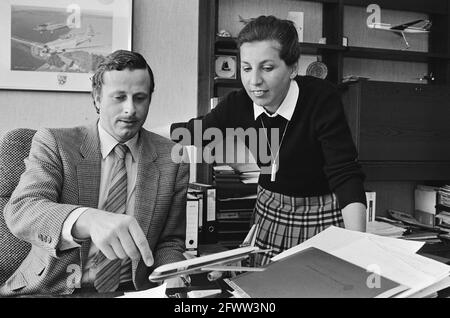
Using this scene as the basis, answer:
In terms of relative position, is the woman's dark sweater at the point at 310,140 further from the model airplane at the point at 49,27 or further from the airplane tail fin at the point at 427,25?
the airplane tail fin at the point at 427,25

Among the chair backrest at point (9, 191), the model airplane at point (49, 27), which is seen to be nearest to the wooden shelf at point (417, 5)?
the model airplane at point (49, 27)

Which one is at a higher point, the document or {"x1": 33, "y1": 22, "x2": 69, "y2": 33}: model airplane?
{"x1": 33, "y1": 22, "x2": 69, "y2": 33}: model airplane

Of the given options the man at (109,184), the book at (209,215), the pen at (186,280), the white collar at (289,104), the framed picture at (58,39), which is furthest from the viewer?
the framed picture at (58,39)

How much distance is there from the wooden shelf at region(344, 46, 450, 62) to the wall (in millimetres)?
1036

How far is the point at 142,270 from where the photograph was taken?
4.21 feet

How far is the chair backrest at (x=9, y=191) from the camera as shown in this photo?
1.30m

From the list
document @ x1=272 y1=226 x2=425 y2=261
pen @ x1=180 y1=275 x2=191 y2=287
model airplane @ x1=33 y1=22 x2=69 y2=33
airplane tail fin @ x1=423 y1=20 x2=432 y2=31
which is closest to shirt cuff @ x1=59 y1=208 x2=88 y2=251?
pen @ x1=180 y1=275 x2=191 y2=287

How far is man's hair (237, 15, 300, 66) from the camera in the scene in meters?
1.35

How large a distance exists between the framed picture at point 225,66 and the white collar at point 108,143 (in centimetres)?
132

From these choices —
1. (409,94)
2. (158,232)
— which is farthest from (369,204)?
(158,232)

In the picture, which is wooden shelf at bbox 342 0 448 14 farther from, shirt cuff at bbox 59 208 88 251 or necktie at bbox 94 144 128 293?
shirt cuff at bbox 59 208 88 251

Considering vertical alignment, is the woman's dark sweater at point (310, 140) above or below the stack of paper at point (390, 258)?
above
